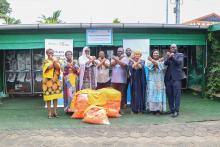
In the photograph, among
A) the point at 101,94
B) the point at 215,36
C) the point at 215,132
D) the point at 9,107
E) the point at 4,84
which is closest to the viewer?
the point at 215,132

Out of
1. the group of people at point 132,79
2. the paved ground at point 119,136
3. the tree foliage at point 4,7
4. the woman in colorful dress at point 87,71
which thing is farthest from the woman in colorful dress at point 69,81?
the tree foliage at point 4,7

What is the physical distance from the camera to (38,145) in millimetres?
7254

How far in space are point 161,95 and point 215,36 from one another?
11.9ft

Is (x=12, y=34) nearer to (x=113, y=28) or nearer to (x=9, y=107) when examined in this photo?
(x=9, y=107)

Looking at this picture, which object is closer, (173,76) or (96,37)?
(173,76)

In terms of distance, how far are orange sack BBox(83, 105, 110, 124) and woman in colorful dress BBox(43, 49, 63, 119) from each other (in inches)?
38.7

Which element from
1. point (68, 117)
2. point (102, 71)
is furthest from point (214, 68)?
point (68, 117)

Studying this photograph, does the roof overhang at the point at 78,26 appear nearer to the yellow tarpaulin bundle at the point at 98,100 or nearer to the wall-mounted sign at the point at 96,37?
the wall-mounted sign at the point at 96,37

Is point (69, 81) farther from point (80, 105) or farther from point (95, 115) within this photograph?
point (95, 115)

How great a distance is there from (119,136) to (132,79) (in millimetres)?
2574

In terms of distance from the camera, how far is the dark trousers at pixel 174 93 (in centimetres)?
966

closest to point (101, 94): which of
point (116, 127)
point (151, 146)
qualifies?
point (116, 127)

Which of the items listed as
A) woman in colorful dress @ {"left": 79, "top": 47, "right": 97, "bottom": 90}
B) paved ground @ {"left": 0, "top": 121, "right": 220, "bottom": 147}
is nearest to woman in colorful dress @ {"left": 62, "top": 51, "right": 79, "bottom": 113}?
woman in colorful dress @ {"left": 79, "top": 47, "right": 97, "bottom": 90}

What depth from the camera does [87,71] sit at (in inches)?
397
